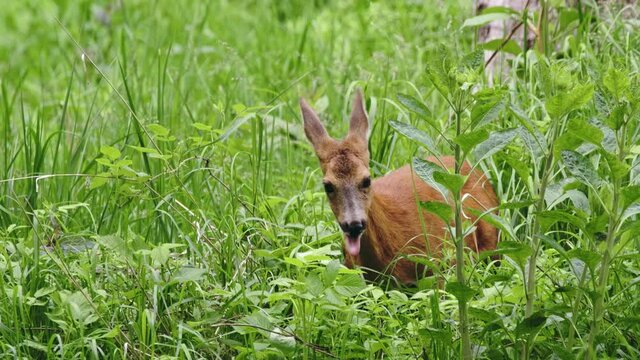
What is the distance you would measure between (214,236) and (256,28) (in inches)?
137

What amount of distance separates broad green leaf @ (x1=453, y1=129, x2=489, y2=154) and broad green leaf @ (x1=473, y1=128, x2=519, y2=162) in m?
0.12

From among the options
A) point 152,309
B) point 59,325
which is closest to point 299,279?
point 152,309

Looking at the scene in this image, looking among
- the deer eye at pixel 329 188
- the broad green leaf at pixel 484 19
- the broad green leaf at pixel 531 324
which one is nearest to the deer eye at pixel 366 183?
the deer eye at pixel 329 188

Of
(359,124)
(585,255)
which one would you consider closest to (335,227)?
(359,124)

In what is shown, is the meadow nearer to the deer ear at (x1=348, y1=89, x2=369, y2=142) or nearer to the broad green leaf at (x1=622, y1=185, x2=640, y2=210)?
the broad green leaf at (x1=622, y1=185, x2=640, y2=210)

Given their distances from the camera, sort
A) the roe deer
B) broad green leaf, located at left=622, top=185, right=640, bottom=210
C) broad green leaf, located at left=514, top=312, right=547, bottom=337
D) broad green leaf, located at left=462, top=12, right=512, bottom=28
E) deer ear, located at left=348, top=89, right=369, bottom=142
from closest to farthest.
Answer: broad green leaf, located at left=622, top=185, right=640, bottom=210 < broad green leaf, located at left=514, top=312, right=547, bottom=337 < the roe deer < deer ear, located at left=348, top=89, right=369, bottom=142 < broad green leaf, located at left=462, top=12, right=512, bottom=28

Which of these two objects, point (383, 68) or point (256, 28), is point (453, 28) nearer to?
point (383, 68)

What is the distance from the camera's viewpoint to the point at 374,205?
4.88 meters

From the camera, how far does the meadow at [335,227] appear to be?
3.29 m

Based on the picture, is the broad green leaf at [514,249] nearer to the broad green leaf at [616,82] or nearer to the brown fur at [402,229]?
the broad green leaf at [616,82]

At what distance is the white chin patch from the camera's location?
14.9ft

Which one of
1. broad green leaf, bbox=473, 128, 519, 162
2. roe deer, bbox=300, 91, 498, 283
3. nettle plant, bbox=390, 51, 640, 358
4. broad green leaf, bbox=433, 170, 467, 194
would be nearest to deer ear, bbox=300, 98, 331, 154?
roe deer, bbox=300, 91, 498, 283

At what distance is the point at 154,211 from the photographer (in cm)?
447

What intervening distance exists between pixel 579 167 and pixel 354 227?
143 centimetres
